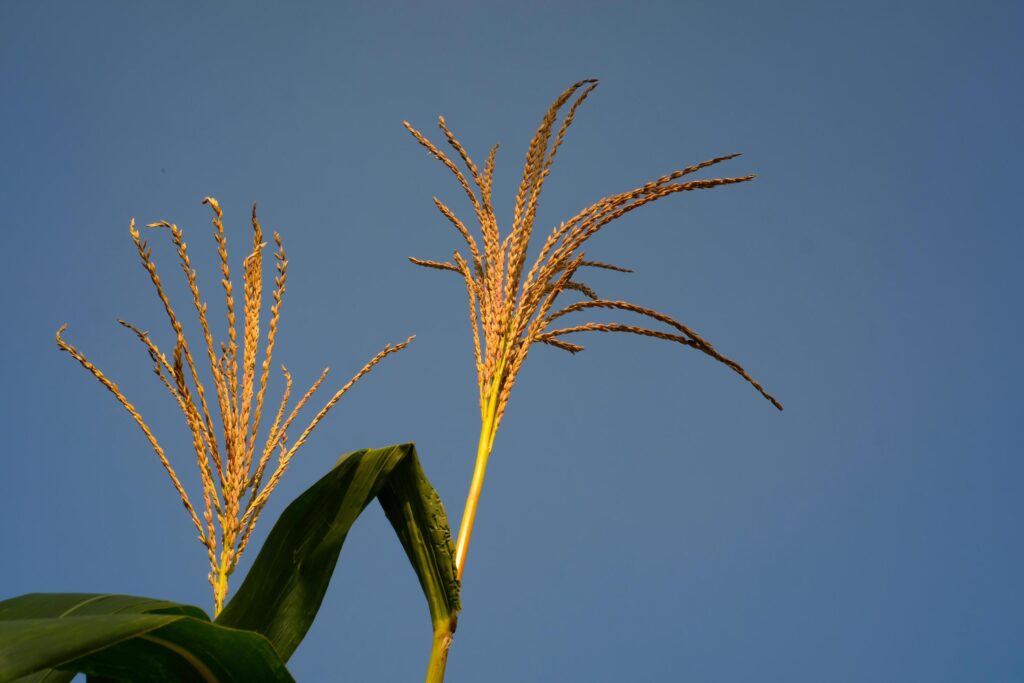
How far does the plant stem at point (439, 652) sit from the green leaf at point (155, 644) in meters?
0.24

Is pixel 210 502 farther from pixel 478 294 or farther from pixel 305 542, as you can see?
pixel 478 294

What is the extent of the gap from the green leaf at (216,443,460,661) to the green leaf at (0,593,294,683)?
0.21 meters

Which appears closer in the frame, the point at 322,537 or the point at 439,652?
the point at 439,652

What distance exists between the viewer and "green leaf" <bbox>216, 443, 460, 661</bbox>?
176 cm

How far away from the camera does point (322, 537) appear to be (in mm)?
1821

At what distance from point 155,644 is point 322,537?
15.6 inches

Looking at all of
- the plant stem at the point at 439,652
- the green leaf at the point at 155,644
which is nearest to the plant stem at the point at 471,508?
the plant stem at the point at 439,652

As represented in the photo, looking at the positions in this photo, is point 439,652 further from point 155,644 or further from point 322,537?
point 155,644

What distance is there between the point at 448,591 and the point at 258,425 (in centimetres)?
48

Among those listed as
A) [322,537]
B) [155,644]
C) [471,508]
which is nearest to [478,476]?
[471,508]

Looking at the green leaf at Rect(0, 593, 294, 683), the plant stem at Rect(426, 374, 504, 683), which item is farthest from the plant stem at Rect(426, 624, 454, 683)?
the green leaf at Rect(0, 593, 294, 683)

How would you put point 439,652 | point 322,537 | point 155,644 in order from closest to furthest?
point 155,644 < point 439,652 < point 322,537

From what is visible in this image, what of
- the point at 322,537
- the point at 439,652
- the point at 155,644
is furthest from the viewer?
the point at 322,537

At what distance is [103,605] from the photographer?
1408mm
